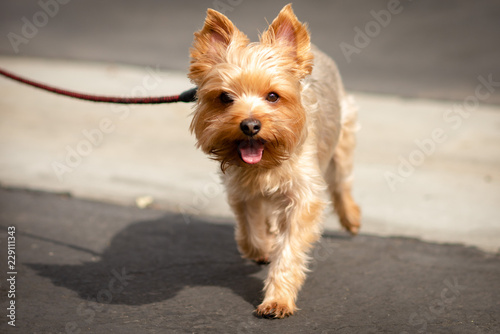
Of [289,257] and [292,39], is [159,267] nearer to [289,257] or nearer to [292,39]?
[289,257]

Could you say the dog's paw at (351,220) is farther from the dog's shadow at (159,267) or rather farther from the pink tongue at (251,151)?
the pink tongue at (251,151)

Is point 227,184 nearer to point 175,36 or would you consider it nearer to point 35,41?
point 175,36

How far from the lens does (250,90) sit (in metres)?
3.59

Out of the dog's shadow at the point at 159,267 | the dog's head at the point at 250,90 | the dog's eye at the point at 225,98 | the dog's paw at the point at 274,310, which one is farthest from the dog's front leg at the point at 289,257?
the dog's eye at the point at 225,98

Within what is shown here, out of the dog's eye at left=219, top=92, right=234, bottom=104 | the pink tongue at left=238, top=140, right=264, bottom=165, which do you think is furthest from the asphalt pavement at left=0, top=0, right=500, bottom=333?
the dog's eye at left=219, top=92, right=234, bottom=104

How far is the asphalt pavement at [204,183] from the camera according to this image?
3.88 metres

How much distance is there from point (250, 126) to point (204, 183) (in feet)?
10.9

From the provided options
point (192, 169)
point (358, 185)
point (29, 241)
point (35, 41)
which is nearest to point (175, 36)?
point (35, 41)

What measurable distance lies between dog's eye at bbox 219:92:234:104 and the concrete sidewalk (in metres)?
2.39

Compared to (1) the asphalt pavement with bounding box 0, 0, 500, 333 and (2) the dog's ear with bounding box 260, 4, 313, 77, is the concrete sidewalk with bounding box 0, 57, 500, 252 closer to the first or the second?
(1) the asphalt pavement with bounding box 0, 0, 500, 333

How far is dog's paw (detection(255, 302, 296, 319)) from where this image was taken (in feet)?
12.2

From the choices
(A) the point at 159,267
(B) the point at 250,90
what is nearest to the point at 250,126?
(B) the point at 250,90

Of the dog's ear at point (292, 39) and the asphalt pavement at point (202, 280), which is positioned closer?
the asphalt pavement at point (202, 280)

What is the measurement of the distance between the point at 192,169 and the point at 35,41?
7.61 m
